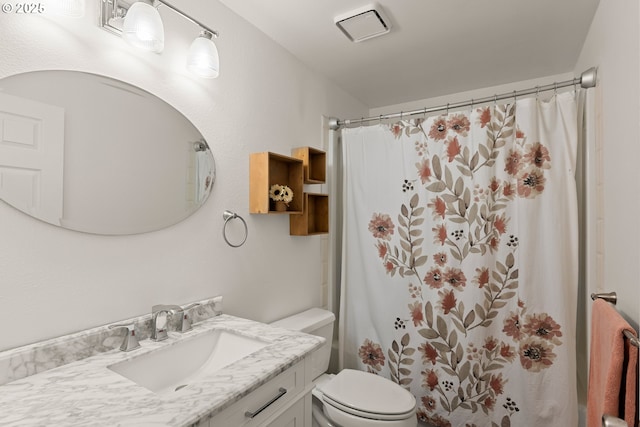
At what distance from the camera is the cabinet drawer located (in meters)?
0.85

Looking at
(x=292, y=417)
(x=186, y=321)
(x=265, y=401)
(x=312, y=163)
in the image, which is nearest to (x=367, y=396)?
(x=292, y=417)

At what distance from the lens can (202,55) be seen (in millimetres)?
1295

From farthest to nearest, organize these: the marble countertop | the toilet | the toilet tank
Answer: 1. the toilet tank
2. the toilet
3. the marble countertop

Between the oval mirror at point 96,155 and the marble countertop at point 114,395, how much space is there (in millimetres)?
434

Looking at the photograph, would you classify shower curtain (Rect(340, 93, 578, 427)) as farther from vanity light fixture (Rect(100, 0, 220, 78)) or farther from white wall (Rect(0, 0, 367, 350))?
vanity light fixture (Rect(100, 0, 220, 78))

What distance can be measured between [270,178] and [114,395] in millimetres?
1192

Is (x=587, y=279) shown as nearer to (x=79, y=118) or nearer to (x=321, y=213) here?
(x=321, y=213)

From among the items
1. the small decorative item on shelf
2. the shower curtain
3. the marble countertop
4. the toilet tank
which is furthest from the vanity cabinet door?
the shower curtain

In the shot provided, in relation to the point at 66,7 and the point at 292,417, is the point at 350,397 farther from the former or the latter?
the point at 66,7

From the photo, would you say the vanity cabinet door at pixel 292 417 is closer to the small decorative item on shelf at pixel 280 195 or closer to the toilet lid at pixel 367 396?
the toilet lid at pixel 367 396

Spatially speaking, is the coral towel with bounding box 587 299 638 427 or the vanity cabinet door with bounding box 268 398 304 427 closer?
the coral towel with bounding box 587 299 638 427

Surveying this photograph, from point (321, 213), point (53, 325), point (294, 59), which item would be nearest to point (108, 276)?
point (53, 325)

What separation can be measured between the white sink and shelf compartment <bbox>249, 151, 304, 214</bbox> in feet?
2.06

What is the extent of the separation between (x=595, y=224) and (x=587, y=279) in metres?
0.28
